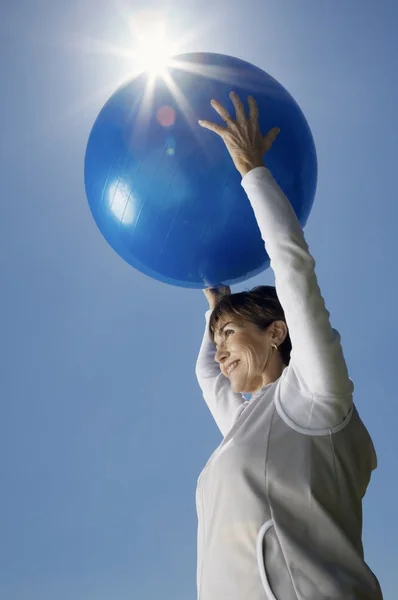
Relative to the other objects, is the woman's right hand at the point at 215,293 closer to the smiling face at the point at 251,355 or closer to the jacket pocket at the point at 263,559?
the smiling face at the point at 251,355

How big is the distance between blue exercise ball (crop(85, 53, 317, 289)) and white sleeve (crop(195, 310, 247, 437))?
52cm

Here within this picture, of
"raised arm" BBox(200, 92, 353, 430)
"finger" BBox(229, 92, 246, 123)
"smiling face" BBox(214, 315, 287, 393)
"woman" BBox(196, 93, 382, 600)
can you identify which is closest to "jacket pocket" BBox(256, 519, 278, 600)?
"woman" BBox(196, 93, 382, 600)

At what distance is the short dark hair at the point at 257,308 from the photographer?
262 cm

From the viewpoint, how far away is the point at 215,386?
309 centimetres

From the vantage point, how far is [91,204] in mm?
2867

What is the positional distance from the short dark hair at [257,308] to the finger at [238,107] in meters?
0.67

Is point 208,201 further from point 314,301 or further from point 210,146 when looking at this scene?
point 314,301

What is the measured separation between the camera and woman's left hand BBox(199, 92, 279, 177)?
2410 millimetres

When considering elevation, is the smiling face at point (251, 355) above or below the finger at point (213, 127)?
below

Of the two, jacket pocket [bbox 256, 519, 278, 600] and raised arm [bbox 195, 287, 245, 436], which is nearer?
jacket pocket [bbox 256, 519, 278, 600]

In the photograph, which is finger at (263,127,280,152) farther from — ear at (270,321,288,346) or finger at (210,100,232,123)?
ear at (270,321,288,346)

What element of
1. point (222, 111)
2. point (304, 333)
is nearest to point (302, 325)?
point (304, 333)

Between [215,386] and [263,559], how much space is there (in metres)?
1.15

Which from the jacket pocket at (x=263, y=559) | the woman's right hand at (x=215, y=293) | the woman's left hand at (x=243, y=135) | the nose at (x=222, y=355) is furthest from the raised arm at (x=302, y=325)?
the woman's right hand at (x=215, y=293)
